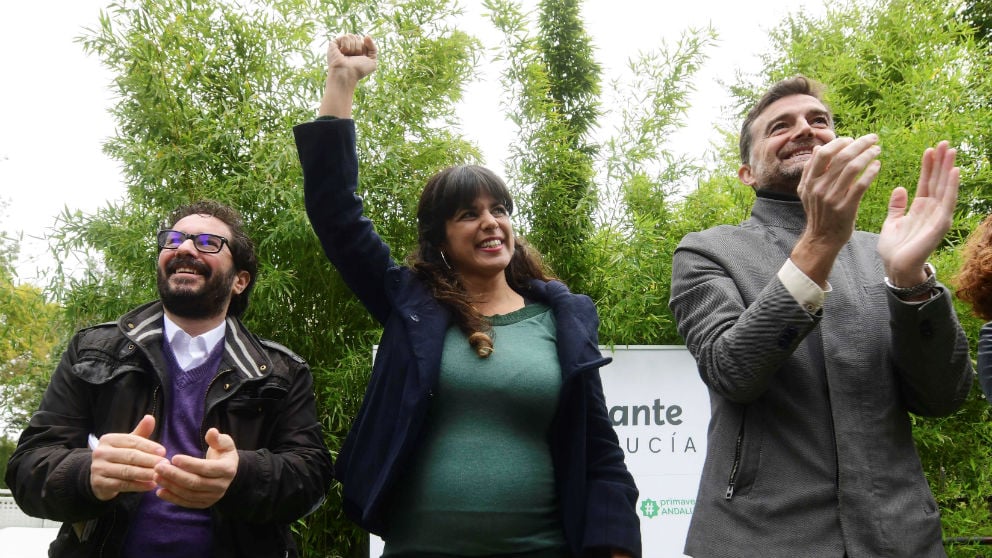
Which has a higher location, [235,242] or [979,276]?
[235,242]

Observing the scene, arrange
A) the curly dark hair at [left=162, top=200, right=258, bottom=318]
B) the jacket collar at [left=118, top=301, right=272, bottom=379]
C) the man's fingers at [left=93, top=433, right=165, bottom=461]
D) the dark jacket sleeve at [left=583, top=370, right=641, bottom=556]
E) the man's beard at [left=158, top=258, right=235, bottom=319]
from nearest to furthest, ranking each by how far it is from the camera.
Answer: the man's fingers at [left=93, top=433, right=165, bottom=461] < the dark jacket sleeve at [left=583, top=370, right=641, bottom=556] < the jacket collar at [left=118, top=301, right=272, bottom=379] < the man's beard at [left=158, top=258, right=235, bottom=319] < the curly dark hair at [left=162, top=200, right=258, bottom=318]

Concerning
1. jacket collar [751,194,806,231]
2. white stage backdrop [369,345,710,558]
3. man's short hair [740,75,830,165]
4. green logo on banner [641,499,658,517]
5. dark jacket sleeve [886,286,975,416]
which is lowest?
green logo on banner [641,499,658,517]

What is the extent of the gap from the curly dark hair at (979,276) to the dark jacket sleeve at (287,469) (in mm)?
1586

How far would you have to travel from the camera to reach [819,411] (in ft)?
4.89

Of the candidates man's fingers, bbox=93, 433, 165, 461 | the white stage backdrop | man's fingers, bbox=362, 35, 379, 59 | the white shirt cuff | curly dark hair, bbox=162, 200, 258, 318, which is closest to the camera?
the white shirt cuff

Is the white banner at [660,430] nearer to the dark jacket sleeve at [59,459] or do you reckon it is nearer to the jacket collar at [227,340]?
the jacket collar at [227,340]

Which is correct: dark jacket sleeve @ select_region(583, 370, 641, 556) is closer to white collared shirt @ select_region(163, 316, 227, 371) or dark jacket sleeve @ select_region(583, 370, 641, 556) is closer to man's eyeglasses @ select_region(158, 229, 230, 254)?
white collared shirt @ select_region(163, 316, 227, 371)

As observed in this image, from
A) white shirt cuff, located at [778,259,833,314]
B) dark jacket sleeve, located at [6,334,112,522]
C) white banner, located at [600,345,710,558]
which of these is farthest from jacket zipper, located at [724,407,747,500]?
white banner, located at [600,345,710,558]

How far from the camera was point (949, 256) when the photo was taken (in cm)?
358

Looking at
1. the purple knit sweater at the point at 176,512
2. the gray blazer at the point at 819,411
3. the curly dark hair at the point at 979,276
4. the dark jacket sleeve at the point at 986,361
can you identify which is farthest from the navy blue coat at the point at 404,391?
the curly dark hair at the point at 979,276

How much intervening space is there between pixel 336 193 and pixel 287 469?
2.17ft

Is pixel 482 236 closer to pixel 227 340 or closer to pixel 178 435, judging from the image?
pixel 227 340

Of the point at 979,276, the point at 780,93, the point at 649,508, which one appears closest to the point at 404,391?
the point at 780,93

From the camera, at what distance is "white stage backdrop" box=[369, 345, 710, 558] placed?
10.5 ft
